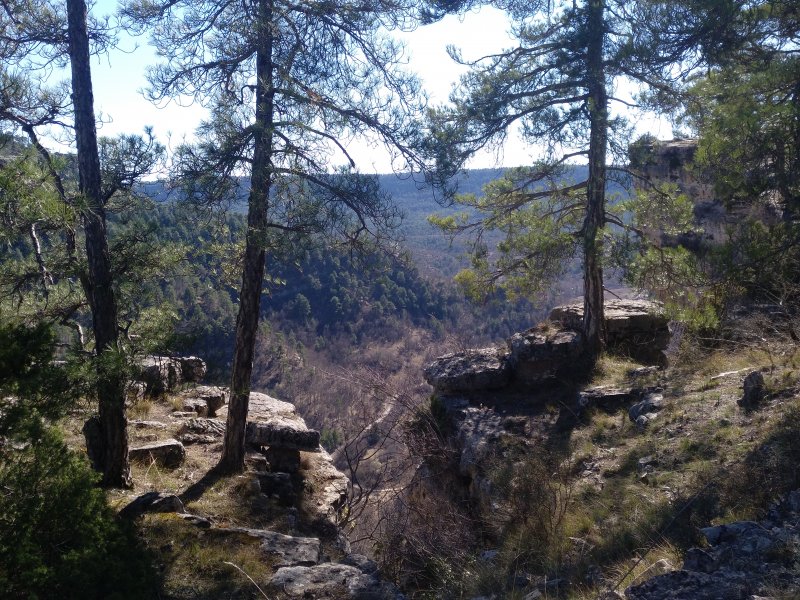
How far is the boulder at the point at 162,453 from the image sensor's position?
8.19 meters

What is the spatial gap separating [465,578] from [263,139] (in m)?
4.85

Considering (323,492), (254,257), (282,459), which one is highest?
(254,257)

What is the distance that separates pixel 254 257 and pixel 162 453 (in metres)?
2.86

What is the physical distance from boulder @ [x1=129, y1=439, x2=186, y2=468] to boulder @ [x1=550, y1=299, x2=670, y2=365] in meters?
6.98

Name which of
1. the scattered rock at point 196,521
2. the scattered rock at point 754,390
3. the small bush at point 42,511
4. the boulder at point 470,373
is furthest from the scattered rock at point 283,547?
the boulder at point 470,373

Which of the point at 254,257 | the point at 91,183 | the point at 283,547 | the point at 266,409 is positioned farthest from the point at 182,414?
the point at 283,547

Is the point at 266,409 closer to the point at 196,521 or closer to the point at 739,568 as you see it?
the point at 196,521

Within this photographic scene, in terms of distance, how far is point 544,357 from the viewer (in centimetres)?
1091

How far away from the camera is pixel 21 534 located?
348 centimetres

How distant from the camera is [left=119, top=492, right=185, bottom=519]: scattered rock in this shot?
20.5ft

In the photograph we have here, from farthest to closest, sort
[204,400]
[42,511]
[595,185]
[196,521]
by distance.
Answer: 1. [204,400]
2. [595,185]
3. [196,521]
4. [42,511]

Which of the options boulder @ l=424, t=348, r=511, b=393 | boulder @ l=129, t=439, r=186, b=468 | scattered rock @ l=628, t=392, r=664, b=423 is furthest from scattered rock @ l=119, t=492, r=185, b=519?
scattered rock @ l=628, t=392, r=664, b=423

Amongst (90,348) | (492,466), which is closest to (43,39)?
(90,348)

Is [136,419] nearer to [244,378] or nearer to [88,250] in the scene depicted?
[244,378]
